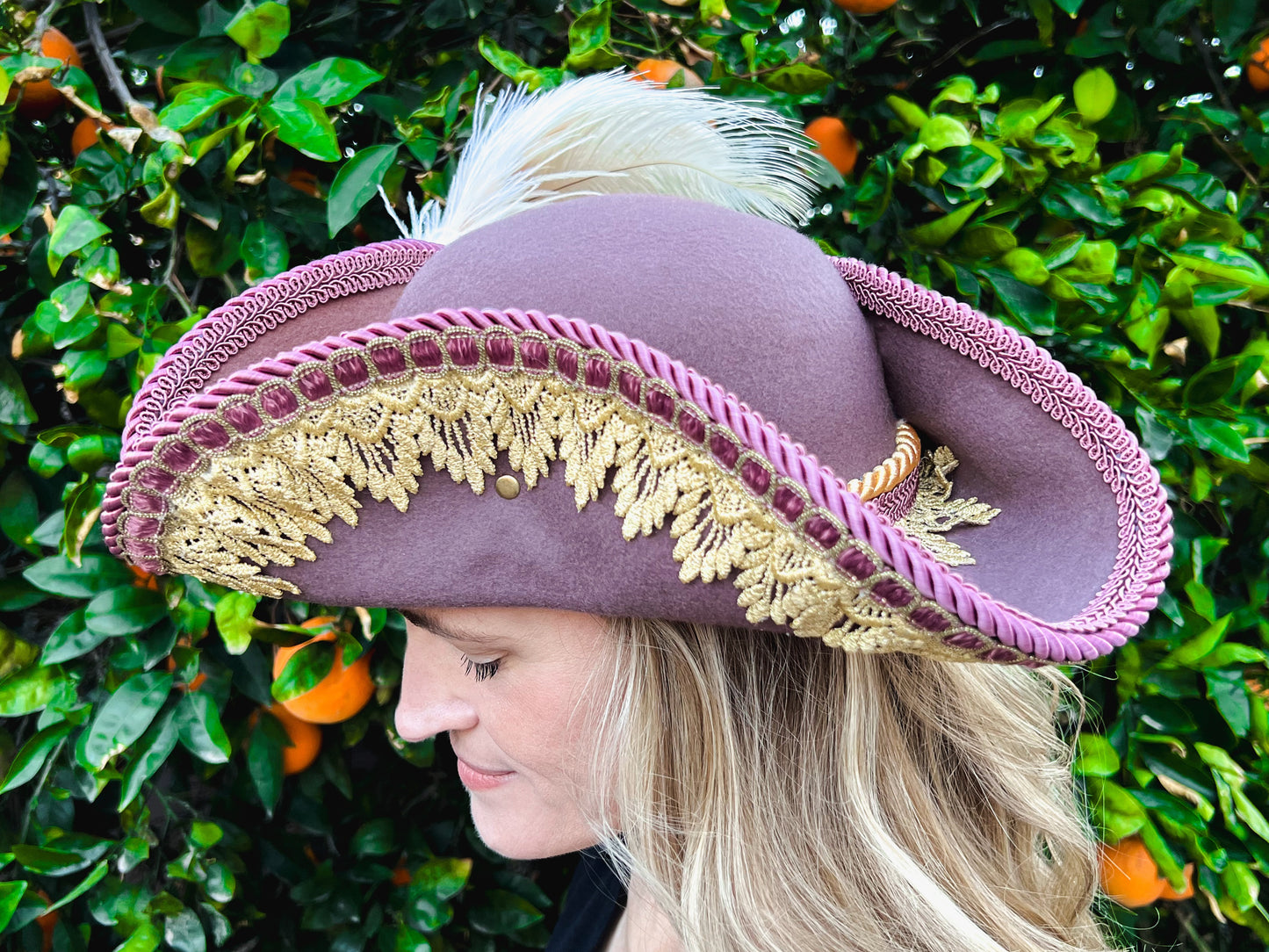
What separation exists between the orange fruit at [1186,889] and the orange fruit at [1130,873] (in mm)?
13

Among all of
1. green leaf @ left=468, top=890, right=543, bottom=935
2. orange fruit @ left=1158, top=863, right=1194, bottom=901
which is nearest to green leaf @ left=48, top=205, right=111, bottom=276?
green leaf @ left=468, top=890, right=543, bottom=935

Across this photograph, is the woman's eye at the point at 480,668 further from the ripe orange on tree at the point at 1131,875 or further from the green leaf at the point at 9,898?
the ripe orange on tree at the point at 1131,875

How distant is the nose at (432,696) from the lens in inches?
34.5

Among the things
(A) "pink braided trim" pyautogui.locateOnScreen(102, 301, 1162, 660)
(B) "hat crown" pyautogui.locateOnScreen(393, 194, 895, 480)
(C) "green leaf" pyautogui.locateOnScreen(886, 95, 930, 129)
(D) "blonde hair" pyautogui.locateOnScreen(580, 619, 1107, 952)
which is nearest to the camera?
(A) "pink braided trim" pyautogui.locateOnScreen(102, 301, 1162, 660)

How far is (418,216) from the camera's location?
116cm

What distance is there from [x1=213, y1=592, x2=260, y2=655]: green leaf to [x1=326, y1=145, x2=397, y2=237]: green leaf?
0.47 m

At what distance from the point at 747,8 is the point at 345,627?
1.03 metres

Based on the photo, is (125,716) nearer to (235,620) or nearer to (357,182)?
(235,620)

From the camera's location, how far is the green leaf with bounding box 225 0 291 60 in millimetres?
996

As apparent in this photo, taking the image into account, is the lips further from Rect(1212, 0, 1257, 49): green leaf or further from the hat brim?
Rect(1212, 0, 1257, 49): green leaf

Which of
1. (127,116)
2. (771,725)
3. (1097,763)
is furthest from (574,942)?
(127,116)

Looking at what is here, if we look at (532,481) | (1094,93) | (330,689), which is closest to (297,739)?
(330,689)

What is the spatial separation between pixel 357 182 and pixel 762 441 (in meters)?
0.72

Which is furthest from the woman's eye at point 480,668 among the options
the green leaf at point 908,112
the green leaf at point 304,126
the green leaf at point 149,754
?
the green leaf at point 908,112
